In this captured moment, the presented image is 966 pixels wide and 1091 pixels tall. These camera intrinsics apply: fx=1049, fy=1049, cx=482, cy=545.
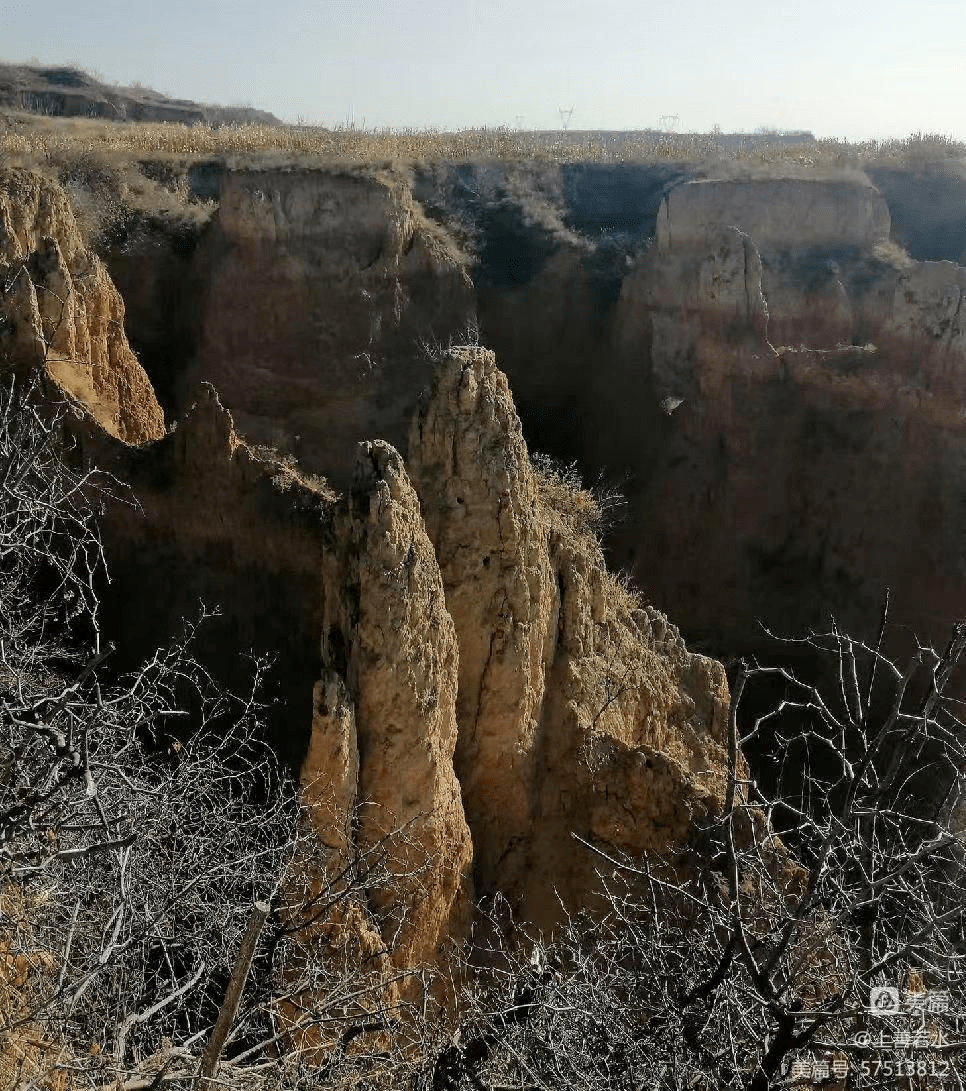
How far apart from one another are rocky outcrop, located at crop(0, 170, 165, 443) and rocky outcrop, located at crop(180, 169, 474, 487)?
3593mm

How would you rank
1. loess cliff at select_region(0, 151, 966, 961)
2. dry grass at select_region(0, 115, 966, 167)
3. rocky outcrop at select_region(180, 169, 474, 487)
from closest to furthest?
1. loess cliff at select_region(0, 151, 966, 961)
2. rocky outcrop at select_region(180, 169, 474, 487)
3. dry grass at select_region(0, 115, 966, 167)

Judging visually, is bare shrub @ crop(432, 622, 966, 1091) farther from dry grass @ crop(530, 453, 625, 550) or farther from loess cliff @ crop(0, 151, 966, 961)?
dry grass @ crop(530, 453, 625, 550)

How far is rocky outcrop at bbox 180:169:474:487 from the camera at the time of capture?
17.0m

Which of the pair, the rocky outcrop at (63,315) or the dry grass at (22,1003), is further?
the rocky outcrop at (63,315)

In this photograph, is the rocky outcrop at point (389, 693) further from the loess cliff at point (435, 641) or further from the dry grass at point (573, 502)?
the dry grass at point (573, 502)

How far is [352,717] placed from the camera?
601cm

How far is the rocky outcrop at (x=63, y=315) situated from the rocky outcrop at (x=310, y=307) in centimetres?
359

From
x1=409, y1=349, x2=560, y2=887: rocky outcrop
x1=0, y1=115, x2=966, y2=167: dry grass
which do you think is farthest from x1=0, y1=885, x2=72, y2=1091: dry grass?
x1=0, y1=115, x2=966, y2=167: dry grass

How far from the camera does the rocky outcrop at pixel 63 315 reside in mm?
9859

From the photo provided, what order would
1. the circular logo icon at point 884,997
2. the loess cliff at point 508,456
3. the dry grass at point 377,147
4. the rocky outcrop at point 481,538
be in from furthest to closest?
the dry grass at point 377,147 < the rocky outcrop at point 481,538 < the loess cliff at point 508,456 < the circular logo icon at point 884,997

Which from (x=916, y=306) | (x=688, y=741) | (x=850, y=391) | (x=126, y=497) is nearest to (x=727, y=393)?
(x=850, y=391)

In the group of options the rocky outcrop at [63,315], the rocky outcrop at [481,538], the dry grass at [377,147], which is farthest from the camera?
the dry grass at [377,147]

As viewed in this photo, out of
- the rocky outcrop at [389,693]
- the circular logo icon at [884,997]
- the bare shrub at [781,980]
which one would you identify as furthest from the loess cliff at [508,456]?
the circular logo icon at [884,997]

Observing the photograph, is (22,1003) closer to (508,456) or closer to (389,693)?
(389,693)
